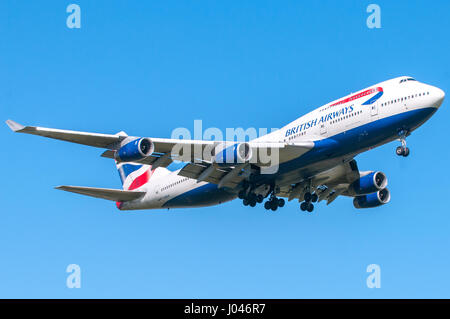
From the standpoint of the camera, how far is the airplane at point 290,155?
115 feet

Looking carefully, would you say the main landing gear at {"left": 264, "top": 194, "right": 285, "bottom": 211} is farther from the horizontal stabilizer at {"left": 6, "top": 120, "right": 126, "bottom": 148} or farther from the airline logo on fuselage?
the horizontal stabilizer at {"left": 6, "top": 120, "right": 126, "bottom": 148}

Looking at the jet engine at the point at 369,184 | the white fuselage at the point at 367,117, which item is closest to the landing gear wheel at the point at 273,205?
the white fuselage at the point at 367,117

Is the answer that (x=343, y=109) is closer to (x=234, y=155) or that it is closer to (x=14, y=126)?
(x=234, y=155)

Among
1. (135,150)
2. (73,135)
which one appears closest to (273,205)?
(135,150)

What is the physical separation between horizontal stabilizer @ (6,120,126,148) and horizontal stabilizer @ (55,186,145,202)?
4063 mm

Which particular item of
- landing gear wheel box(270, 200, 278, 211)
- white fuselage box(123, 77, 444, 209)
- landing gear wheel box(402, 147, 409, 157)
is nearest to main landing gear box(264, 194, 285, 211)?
landing gear wheel box(270, 200, 278, 211)

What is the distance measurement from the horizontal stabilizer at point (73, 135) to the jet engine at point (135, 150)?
3.01 ft

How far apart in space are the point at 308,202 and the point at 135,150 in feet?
43.0

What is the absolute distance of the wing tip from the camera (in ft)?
106

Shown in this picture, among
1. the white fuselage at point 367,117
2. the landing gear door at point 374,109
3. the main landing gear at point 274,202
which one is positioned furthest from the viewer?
the main landing gear at point 274,202

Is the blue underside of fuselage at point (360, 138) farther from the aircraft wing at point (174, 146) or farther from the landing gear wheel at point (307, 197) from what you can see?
the landing gear wheel at point (307, 197)

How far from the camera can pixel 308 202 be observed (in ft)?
140
